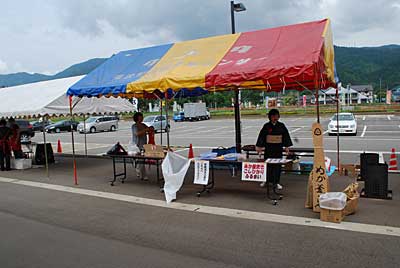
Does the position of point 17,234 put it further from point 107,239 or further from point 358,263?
point 358,263

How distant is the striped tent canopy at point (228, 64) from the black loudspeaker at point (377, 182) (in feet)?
6.68

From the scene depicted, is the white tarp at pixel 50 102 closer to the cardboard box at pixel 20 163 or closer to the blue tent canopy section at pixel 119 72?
the blue tent canopy section at pixel 119 72

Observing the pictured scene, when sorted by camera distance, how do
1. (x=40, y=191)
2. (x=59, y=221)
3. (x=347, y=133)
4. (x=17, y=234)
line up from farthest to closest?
1. (x=347, y=133)
2. (x=40, y=191)
3. (x=59, y=221)
4. (x=17, y=234)

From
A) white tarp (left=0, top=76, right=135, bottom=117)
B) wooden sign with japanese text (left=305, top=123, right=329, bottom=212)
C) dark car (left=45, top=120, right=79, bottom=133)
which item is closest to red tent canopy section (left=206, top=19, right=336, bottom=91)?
wooden sign with japanese text (left=305, top=123, right=329, bottom=212)

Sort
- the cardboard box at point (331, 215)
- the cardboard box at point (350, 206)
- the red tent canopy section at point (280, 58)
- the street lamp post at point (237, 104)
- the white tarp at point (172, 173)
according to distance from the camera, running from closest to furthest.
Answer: the cardboard box at point (331, 215)
the cardboard box at point (350, 206)
the red tent canopy section at point (280, 58)
the white tarp at point (172, 173)
the street lamp post at point (237, 104)

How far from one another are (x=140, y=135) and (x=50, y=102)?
11.4ft

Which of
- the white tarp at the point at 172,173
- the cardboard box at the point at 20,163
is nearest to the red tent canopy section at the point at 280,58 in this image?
the white tarp at the point at 172,173

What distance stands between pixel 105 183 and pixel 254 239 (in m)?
5.57

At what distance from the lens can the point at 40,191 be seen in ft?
29.3

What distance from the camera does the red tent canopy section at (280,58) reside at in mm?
6578

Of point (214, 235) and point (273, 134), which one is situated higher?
point (273, 134)

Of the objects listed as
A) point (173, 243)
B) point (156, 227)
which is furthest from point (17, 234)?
point (173, 243)

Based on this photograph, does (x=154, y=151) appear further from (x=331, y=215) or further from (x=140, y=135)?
(x=331, y=215)

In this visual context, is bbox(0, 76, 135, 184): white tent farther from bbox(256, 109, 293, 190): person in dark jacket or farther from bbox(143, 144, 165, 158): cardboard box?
bbox(256, 109, 293, 190): person in dark jacket
